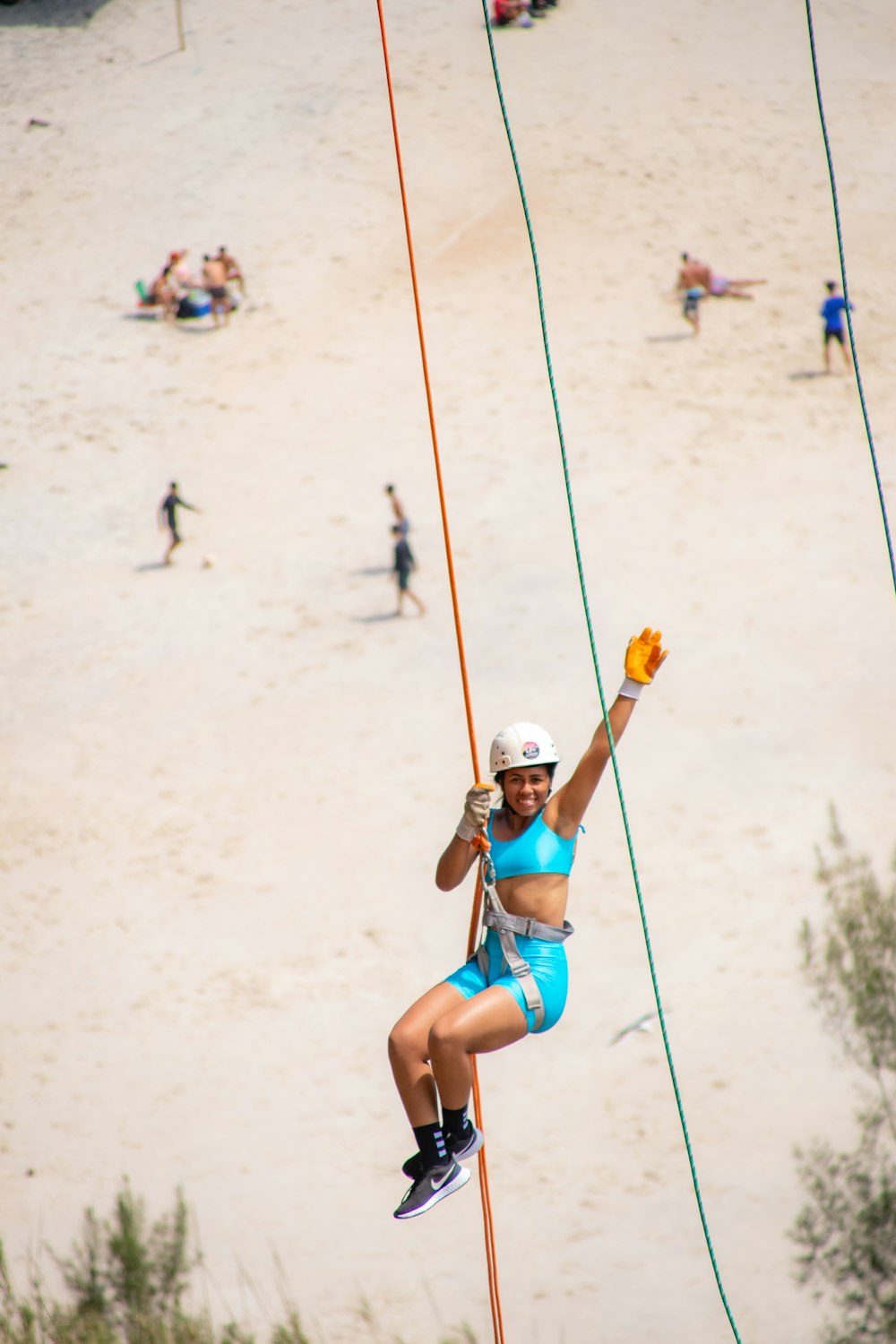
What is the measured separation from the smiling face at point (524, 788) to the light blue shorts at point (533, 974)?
54 centimetres

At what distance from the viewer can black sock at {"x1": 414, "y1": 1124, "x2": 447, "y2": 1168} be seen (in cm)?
666

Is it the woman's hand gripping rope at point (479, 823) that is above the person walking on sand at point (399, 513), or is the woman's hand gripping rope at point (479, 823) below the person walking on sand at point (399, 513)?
below

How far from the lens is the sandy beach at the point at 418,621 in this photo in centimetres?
1617

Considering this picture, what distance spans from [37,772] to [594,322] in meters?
13.2

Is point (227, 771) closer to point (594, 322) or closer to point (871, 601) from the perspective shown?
Result: point (871, 601)

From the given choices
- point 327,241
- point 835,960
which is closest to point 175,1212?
point 835,960

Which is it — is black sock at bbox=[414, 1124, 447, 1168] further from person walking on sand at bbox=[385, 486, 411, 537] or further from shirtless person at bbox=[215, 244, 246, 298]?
shirtless person at bbox=[215, 244, 246, 298]

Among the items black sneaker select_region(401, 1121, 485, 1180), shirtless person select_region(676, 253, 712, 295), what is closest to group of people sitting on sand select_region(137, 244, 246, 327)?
shirtless person select_region(676, 253, 712, 295)


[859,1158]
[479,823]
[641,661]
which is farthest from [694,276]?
[479,823]

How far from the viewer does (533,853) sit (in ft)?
22.6

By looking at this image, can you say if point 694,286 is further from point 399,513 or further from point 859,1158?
point 859,1158

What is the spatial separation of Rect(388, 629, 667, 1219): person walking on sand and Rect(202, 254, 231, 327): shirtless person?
23.4 meters

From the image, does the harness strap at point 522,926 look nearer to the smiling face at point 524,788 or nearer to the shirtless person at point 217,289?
the smiling face at point 524,788

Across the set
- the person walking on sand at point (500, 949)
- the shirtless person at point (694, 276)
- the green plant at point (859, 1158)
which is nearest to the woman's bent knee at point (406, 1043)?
the person walking on sand at point (500, 949)
